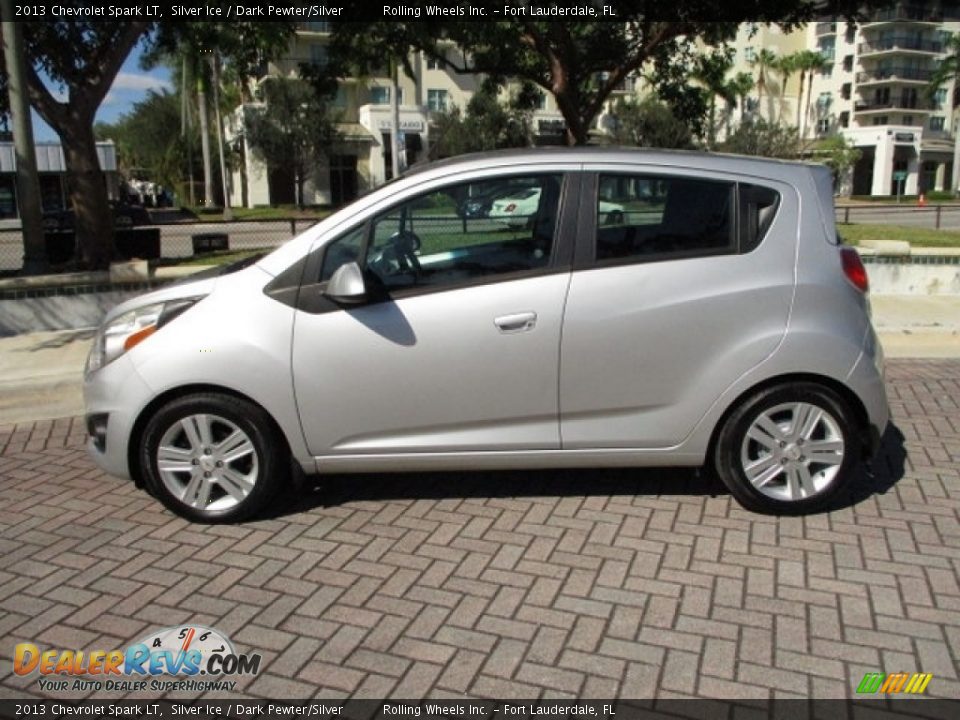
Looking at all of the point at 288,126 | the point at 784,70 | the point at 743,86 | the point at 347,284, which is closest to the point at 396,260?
the point at 347,284

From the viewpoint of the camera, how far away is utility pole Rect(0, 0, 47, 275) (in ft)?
27.8

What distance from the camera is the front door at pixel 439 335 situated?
12.9ft

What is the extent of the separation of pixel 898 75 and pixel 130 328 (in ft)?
285

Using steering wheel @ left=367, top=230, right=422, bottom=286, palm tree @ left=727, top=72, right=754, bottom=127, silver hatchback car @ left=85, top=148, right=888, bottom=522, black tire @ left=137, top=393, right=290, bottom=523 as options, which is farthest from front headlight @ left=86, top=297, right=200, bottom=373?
palm tree @ left=727, top=72, right=754, bottom=127

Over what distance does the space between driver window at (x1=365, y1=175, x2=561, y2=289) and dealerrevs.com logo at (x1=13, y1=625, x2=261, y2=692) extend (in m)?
1.80

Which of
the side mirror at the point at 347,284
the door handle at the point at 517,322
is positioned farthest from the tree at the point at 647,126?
the side mirror at the point at 347,284

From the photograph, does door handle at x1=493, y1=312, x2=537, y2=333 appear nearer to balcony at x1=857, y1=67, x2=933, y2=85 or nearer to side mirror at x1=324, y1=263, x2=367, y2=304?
side mirror at x1=324, y1=263, x2=367, y2=304

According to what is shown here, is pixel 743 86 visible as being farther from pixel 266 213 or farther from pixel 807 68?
pixel 266 213

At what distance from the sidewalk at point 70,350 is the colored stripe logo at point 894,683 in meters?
5.31

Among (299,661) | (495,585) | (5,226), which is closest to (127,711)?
(299,661)

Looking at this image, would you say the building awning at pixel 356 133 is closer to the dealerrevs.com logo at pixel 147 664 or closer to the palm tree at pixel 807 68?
the palm tree at pixel 807 68

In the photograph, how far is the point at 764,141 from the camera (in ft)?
166

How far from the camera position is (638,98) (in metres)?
57.2

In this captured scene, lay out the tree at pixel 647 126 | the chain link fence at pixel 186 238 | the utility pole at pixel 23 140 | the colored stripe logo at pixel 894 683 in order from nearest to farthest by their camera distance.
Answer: the colored stripe logo at pixel 894 683
the utility pole at pixel 23 140
the chain link fence at pixel 186 238
the tree at pixel 647 126
